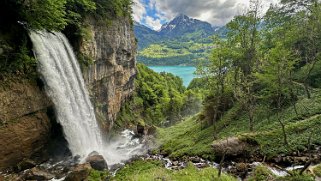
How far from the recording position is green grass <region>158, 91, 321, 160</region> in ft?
69.9

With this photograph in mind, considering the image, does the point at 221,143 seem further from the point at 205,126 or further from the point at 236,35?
the point at 236,35

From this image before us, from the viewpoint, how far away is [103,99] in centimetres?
3903

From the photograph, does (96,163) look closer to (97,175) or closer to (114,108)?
(97,175)

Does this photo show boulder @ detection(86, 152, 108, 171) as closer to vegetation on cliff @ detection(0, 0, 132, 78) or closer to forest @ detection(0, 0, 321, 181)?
forest @ detection(0, 0, 321, 181)

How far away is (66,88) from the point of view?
82.1 ft

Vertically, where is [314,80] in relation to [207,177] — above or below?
above

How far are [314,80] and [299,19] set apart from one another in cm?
1115

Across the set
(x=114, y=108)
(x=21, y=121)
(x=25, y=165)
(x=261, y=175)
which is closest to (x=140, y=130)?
(x=114, y=108)

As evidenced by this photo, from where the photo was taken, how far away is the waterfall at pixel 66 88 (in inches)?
912

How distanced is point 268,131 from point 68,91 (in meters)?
19.6

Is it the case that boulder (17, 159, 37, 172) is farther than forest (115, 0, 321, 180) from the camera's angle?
No

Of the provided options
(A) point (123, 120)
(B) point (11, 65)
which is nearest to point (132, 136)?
(A) point (123, 120)

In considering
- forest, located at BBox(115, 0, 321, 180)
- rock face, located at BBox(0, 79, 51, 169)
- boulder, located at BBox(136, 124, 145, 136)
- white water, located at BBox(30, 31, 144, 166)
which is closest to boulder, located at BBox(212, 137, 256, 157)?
forest, located at BBox(115, 0, 321, 180)

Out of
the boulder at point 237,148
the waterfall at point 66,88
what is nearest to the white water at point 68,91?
the waterfall at point 66,88
